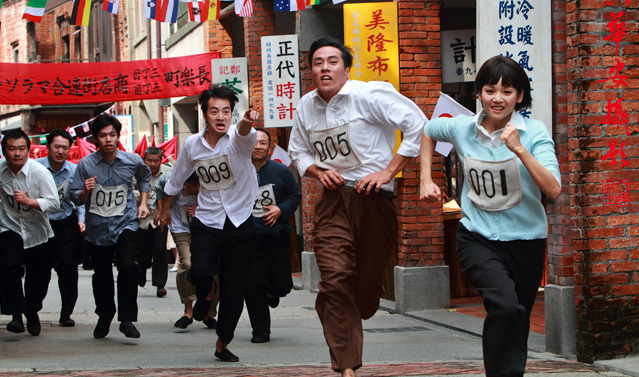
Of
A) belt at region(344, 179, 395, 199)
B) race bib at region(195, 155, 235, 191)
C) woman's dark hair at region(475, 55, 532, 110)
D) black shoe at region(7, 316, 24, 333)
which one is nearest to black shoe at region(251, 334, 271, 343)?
race bib at region(195, 155, 235, 191)

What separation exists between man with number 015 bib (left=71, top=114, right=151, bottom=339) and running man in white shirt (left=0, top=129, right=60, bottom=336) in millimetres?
327

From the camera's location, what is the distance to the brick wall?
7.41m

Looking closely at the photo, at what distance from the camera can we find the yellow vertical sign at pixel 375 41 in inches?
442

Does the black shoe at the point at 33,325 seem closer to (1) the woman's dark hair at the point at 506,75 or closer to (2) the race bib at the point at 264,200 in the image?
(2) the race bib at the point at 264,200

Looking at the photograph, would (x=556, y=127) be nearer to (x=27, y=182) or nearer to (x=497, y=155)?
(x=497, y=155)

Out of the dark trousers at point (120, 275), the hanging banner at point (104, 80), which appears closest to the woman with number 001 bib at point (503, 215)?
the dark trousers at point (120, 275)

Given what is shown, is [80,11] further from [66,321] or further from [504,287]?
[504,287]

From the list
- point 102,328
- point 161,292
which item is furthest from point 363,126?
point 161,292

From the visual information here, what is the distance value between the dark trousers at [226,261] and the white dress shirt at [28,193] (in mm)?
2019

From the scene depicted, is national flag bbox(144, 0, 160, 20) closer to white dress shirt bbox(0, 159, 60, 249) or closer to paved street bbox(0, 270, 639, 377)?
paved street bbox(0, 270, 639, 377)

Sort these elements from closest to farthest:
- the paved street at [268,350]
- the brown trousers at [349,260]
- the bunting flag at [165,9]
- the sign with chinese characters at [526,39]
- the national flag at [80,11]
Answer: the brown trousers at [349,260] → the paved street at [268,350] → the sign with chinese characters at [526,39] → the national flag at [80,11] → the bunting flag at [165,9]

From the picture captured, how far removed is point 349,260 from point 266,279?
2944 millimetres

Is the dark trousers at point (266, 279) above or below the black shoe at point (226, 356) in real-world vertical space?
above

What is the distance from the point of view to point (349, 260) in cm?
A: 611
